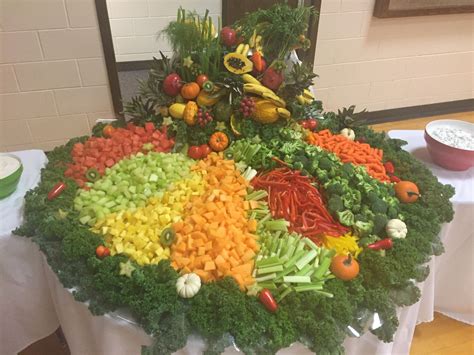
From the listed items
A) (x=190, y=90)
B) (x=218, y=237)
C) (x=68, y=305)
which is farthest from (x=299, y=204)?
(x=68, y=305)

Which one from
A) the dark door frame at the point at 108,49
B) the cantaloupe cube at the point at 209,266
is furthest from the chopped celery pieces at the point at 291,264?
the dark door frame at the point at 108,49

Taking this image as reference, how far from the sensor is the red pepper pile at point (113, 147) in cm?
158

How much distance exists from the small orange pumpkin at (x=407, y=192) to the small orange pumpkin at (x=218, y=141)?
2.32 ft

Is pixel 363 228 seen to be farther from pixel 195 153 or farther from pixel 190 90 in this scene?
pixel 190 90

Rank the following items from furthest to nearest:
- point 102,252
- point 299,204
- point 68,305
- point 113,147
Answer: point 113,147
point 299,204
point 68,305
point 102,252

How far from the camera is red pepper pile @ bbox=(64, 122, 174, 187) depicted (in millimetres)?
1583

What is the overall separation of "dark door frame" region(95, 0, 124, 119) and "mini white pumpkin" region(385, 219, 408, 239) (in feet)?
5.90

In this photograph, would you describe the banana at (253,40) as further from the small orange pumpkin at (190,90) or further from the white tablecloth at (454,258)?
the white tablecloth at (454,258)

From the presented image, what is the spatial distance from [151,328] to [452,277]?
137cm

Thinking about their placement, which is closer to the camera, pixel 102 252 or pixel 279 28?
pixel 102 252

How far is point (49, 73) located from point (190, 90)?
1548 mm

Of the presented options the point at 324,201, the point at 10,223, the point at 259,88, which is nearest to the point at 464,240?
the point at 324,201

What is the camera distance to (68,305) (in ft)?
4.31

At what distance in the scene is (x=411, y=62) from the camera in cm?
352
